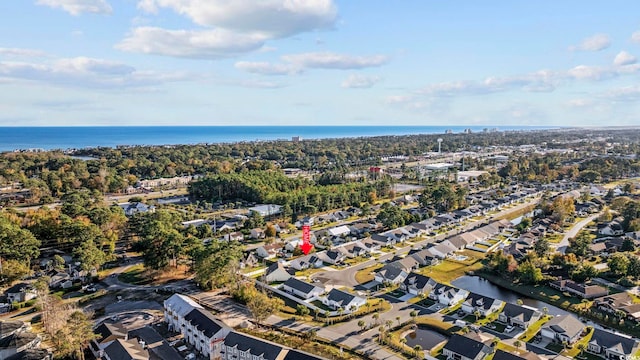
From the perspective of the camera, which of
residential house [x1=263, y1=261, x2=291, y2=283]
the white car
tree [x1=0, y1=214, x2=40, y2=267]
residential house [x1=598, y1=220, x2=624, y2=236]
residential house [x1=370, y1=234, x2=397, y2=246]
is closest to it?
the white car

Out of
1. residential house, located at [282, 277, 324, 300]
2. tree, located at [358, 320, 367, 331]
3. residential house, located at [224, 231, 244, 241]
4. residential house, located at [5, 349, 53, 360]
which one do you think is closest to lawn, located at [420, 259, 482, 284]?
residential house, located at [282, 277, 324, 300]

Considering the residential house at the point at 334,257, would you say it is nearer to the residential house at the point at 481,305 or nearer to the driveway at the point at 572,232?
the residential house at the point at 481,305

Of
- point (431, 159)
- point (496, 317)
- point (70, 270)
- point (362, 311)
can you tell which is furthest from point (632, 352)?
point (431, 159)

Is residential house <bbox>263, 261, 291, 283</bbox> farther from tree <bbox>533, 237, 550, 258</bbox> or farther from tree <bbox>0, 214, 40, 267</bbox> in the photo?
tree <bbox>533, 237, 550, 258</bbox>

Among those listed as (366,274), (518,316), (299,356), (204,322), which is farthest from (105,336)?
(518,316)

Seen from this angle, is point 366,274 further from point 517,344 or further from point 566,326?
point 566,326

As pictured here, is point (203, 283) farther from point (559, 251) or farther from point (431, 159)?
point (431, 159)
